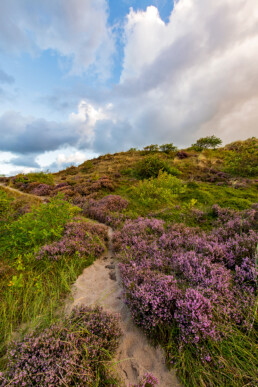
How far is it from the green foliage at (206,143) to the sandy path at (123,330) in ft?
92.0

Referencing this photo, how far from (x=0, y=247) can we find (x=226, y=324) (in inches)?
249

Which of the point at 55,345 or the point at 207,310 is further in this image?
the point at 207,310

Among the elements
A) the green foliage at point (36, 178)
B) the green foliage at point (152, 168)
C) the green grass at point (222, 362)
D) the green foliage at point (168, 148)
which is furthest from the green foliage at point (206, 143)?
the green grass at point (222, 362)

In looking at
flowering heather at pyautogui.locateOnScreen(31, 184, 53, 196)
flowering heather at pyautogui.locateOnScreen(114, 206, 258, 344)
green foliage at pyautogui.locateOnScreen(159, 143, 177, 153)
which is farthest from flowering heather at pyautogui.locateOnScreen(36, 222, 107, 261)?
green foliage at pyautogui.locateOnScreen(159, 143, 177, 153)

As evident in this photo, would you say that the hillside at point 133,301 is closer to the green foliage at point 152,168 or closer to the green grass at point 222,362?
the green grass at point 222,362

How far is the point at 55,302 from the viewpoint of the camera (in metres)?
3.49

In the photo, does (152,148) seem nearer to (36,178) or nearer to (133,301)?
(36,178)

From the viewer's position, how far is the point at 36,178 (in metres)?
19.5

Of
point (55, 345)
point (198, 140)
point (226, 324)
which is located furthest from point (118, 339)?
point (198, 140)

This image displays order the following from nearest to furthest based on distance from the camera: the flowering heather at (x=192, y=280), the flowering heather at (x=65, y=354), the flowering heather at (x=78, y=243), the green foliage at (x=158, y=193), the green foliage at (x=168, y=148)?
the flowering heather at (x=65, y=354), the flowering heather at (x=192, y=280), the flowering heather at (x=78, y=243), the green foliage at (x=158, y=193), the green foliage at (x=168, y=148)

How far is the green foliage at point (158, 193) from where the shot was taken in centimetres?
872

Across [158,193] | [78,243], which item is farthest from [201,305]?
[158,193]

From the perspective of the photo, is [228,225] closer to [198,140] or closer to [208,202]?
[208,202]

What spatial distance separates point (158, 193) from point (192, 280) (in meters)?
6.23
